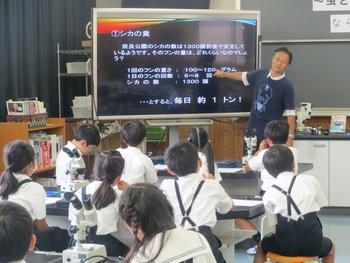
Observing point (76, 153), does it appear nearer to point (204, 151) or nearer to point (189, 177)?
point (189, 177)

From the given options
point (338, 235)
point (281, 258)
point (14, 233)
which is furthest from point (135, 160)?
point (338, 235)

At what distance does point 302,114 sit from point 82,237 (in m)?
4.36

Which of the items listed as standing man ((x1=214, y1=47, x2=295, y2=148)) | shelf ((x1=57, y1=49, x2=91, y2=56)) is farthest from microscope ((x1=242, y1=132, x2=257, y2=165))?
shelf ((x1=57, y1=49, x2=91, y2=56))

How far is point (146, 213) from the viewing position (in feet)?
6.31

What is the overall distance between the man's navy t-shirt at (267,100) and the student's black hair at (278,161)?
5.86ft

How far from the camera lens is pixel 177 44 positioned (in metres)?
5.57

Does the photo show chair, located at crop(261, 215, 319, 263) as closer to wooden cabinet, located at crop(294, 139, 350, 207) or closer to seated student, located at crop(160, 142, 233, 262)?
seated student, located at crop(160, 142, 233, 262)

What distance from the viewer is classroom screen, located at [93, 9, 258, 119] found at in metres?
5.42

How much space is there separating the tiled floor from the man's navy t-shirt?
1.14m

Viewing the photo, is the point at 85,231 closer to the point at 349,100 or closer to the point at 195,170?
the point at 195,170

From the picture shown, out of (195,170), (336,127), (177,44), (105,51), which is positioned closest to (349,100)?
(336,127)

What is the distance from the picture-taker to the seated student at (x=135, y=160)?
12.6ft

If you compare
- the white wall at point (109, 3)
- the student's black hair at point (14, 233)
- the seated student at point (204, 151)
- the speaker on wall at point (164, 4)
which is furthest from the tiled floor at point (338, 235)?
the white wall at point (109, 3)

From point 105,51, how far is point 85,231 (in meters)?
3.35
